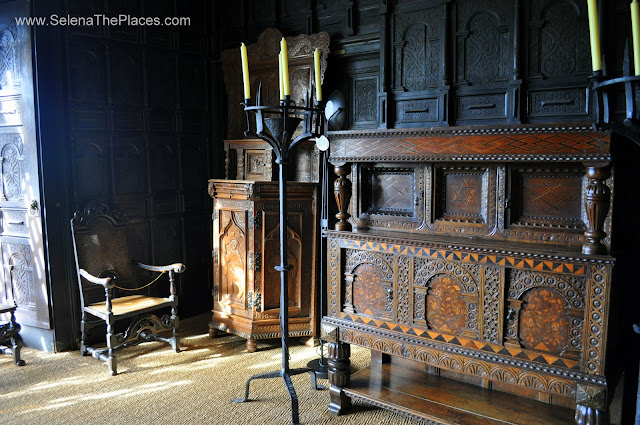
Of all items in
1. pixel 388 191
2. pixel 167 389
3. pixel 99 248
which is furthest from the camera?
pixel 99 248

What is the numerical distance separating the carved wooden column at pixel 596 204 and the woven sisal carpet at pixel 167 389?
5.14 ft

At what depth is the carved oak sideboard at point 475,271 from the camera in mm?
2512

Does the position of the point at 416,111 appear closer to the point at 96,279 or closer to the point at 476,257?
the point at 476,257

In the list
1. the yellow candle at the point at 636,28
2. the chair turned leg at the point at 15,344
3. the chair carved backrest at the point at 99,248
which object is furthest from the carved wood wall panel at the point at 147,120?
the yellow candle at the point at 636,28

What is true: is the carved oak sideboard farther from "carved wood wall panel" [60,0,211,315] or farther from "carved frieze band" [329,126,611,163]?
"carved wood wall panel" [60,0,211,315]

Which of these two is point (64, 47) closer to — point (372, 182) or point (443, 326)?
point (372, 182)

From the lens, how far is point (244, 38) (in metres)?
5.14

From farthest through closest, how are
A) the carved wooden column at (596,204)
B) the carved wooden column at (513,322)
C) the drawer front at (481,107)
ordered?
1. the drawer front at (481,107)
2. the carved wooden column at (513,322)
3. the carved wooden column at (596,204)

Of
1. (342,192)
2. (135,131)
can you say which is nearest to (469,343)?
(342,192)

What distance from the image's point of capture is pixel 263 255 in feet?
14.5

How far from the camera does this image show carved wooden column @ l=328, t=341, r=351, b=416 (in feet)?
10.9

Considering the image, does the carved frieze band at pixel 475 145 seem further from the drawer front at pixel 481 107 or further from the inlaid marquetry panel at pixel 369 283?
the drawer front at pixel 481 107

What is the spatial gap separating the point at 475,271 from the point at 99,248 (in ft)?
10.5

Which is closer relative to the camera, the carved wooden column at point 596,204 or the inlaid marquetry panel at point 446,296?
the carved wooden column at point 596,204
